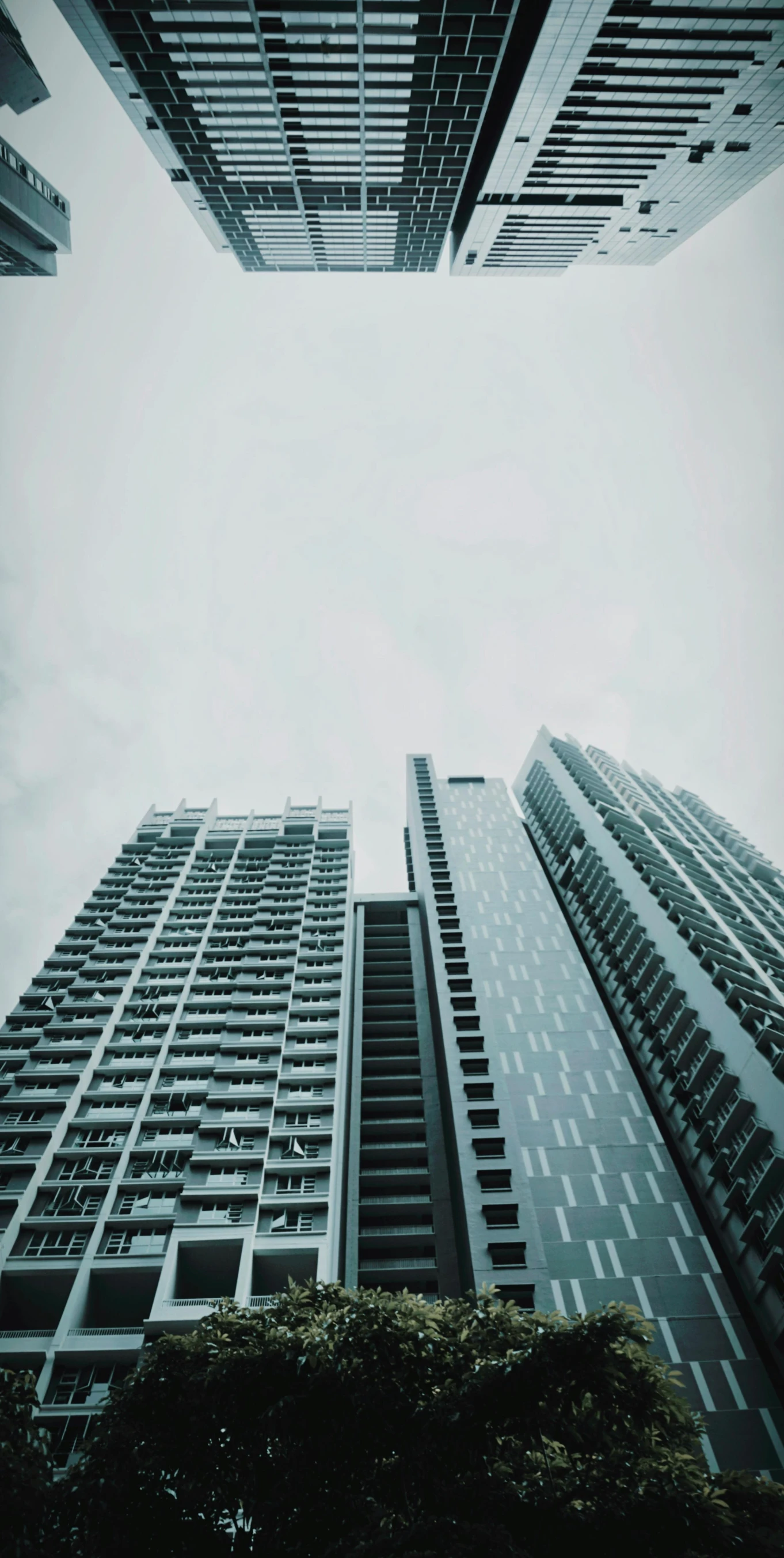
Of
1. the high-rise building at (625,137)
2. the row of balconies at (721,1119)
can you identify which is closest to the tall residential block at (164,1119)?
the row of balconies at (721,1119)

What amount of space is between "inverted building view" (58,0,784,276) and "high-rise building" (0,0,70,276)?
4.06m

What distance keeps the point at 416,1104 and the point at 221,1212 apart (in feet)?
66.5

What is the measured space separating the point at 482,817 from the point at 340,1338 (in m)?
75.6

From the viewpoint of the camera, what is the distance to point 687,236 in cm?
6009

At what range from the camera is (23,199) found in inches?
1906

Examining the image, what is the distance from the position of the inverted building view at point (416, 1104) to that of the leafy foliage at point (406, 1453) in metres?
1.96

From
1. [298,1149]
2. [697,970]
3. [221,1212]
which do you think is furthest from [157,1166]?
[697,970]

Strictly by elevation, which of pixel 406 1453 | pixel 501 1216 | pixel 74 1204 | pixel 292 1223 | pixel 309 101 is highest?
pixel 309 101

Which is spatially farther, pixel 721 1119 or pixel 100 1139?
pixel 100 1139

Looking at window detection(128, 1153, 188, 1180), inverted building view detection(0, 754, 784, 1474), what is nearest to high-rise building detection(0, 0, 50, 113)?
inverted building view detection(0, 754, 784, 1474)

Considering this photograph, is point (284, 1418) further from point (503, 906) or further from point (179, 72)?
point (179, 72)

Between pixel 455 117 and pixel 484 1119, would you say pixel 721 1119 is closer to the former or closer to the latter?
pixel 484 1119

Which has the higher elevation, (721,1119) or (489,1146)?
(489,1146)

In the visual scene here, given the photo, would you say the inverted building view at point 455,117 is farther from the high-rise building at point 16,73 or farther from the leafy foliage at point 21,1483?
the leafy foliage at point 21,1483
